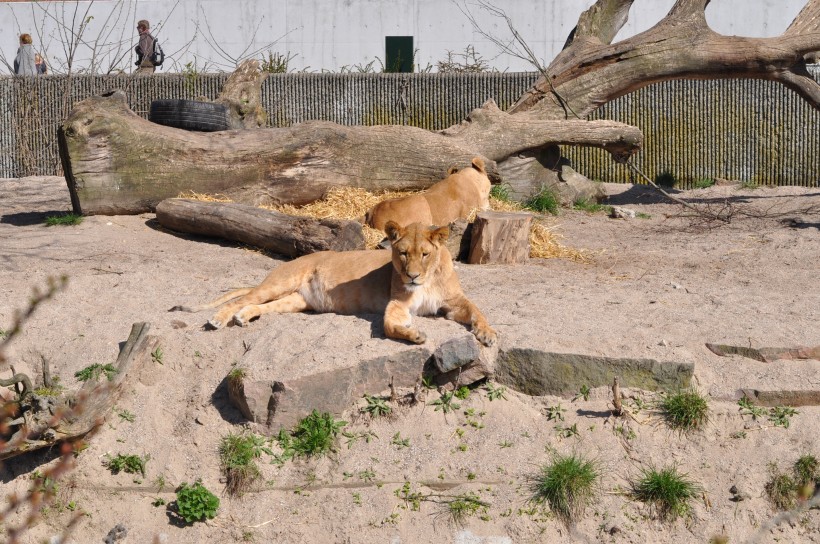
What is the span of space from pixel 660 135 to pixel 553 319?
9.58 meters

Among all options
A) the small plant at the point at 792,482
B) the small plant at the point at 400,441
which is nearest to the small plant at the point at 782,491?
the small plant at the point at 792,482

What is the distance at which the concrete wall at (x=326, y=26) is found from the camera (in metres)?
20.7

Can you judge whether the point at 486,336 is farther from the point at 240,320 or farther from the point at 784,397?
the point at 784,397

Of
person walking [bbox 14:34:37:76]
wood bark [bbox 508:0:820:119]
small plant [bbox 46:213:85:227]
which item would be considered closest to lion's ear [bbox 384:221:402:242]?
small plant [bbox 46:213:85:227]

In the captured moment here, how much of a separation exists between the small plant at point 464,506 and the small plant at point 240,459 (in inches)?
Result: 47.5

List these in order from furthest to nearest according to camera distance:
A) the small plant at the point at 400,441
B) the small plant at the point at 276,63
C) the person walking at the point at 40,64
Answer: the person walking at the point at 40,64
the small plant at the point at 276,63
the small plant at the point at 400,441

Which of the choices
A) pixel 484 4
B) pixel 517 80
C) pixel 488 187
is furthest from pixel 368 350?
pixel 484 4

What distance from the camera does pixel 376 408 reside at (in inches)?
251

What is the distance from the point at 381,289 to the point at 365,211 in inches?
138

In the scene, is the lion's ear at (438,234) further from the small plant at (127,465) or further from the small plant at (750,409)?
the small plant at (127,465)

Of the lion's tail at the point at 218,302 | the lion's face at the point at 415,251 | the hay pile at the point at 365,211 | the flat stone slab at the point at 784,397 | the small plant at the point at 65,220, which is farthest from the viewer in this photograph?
the small plant at the point at 65,220

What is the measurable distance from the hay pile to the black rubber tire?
1.14 m

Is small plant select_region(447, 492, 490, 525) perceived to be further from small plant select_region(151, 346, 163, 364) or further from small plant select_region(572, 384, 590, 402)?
small plant select_region(151, 346, 163, 364)

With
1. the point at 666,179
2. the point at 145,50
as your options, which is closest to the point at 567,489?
the point at 666,179
